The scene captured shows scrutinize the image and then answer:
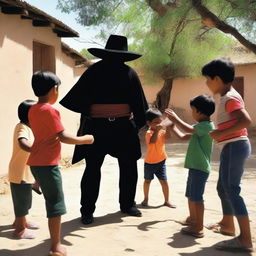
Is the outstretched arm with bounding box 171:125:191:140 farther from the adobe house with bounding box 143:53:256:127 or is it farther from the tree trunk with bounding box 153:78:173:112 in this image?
the adobe house with bounding box 143:53:256:127

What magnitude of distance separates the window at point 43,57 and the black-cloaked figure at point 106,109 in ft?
16.2

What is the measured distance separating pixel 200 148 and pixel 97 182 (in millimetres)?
1196

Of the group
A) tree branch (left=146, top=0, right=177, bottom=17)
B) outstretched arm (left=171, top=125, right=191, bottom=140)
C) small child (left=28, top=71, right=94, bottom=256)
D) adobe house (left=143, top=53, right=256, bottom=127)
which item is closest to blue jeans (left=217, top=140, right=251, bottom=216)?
outstretched arm (left=171, top=125, right=191, bottom=140)

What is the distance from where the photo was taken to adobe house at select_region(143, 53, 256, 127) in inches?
714

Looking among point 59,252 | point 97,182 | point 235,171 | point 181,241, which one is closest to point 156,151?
point 97,182

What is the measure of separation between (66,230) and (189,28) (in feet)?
36.3

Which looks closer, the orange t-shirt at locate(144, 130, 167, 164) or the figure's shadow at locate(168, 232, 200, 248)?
the figure's shadow at locate(168, 232, 200, 248)

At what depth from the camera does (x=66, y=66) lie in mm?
9680

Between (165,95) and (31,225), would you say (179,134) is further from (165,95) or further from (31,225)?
(165,95)

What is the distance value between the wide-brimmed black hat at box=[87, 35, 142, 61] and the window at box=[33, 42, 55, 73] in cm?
491

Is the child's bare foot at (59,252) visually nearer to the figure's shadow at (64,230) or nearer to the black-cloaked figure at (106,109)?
the figure's shadow at (64,230)

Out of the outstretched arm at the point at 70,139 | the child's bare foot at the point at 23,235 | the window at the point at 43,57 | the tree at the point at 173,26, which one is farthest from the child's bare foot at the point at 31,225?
the tree at the point at 173,26

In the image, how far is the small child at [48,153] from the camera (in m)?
3.01

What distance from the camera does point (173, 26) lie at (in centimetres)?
1313
